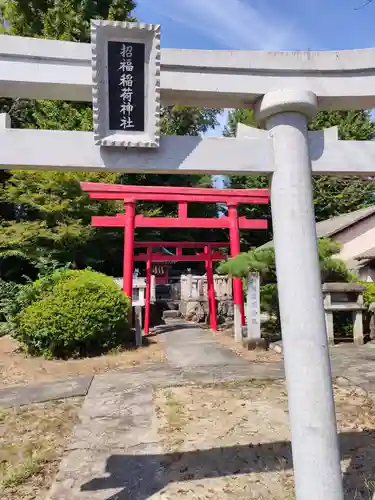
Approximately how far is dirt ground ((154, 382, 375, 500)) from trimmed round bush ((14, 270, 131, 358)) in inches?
116

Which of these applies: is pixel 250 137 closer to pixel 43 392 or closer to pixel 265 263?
pixel 43 392

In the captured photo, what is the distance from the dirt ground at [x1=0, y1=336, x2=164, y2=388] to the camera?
6945 mm

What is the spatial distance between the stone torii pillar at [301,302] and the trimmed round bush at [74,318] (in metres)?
6.15

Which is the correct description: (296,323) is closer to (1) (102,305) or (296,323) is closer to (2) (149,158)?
(2) (149,158)

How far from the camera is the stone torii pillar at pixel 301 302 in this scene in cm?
246

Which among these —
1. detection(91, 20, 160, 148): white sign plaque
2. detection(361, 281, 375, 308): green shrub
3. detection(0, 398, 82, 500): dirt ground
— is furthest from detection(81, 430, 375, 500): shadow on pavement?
detection(361, 281, 375, 308): green shrub

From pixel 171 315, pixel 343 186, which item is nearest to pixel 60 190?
pixel 171 315

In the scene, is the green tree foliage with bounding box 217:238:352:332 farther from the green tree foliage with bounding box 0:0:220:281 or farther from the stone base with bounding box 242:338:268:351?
the green tree foliage with bounding box 0:0:220:281

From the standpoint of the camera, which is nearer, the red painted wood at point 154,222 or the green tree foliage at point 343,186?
the red painted wood at point 154,222

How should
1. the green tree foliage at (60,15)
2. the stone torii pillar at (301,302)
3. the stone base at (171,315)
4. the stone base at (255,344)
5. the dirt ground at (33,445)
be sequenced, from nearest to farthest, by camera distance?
the stone torii pillar at (301,302), the dirt ground at (33,445), the stone base at (255,344), the stone base at (171,315), the green tree foliage at (60,15)

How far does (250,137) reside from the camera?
9.02 feet

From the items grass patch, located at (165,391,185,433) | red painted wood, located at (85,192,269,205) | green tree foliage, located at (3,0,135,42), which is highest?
green tree foliage, located at (3,0,135,42)

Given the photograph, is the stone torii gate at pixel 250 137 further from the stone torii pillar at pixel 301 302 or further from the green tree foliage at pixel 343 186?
the green tree foliage at pixel 343 186

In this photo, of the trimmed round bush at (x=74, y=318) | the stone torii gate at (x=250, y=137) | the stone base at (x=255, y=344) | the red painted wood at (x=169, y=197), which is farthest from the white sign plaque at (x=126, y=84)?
the red painted wood at (x=169, y=197)
